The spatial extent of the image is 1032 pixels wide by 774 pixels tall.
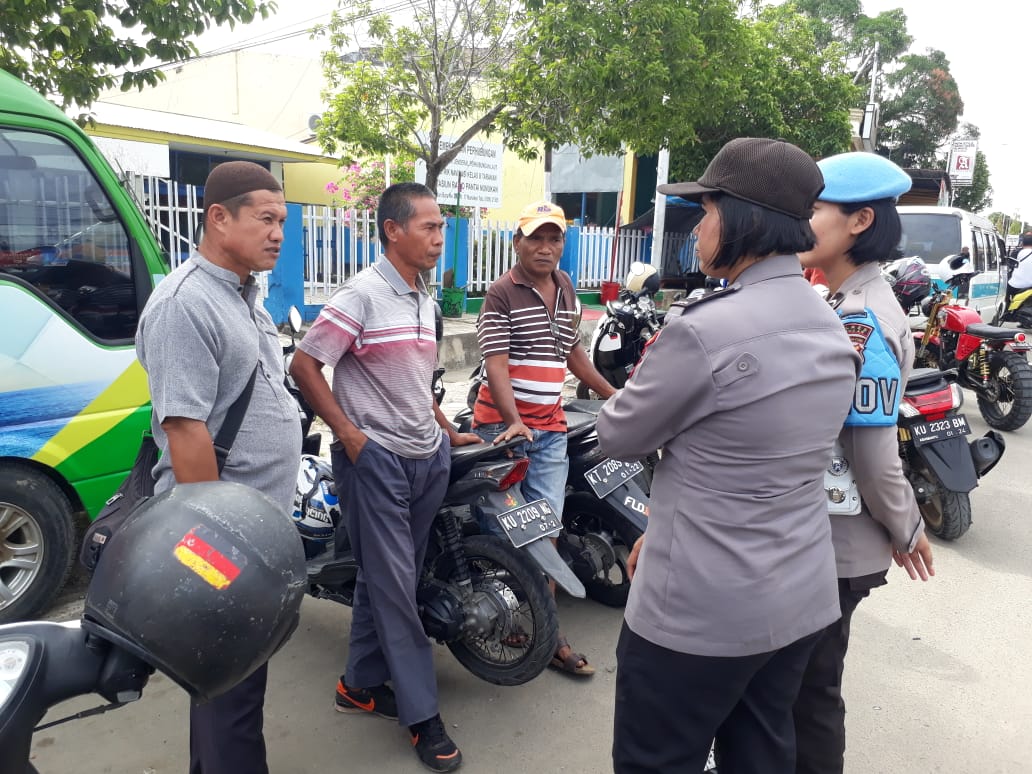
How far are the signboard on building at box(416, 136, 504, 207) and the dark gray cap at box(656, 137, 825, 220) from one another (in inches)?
319

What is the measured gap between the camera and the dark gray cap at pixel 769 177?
1443 millimetres

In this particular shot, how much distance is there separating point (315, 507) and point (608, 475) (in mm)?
1181

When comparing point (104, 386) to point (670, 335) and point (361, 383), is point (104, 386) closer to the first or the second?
point (361, 383)

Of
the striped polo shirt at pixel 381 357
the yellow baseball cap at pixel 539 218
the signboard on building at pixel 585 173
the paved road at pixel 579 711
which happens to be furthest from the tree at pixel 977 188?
the striped polo shirt at pixel 381 357

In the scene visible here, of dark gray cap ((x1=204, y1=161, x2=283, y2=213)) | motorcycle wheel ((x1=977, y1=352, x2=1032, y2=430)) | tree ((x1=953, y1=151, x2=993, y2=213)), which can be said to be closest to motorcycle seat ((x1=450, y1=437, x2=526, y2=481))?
dark gray cap ((x1=204, y1=161, x2=283, y2=213))

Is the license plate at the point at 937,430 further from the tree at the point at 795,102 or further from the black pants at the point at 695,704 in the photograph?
the tree at the point at 795,102

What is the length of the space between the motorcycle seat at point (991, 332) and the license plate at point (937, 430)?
2.58 meters

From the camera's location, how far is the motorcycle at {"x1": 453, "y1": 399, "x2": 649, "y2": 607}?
10.4ft

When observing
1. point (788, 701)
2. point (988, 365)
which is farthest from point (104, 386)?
point (988, 365)

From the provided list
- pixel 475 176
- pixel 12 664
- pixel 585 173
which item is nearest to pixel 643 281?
pixel 475 176

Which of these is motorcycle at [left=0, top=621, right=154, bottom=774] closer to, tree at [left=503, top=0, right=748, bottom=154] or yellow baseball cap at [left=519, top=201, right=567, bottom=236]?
yellow baseball cap at [left=519, top=201, right=567, bottom=236]

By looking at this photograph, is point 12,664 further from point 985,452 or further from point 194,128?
point 194,128

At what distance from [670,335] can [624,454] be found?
0.87ft

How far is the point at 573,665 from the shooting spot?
295 cm
